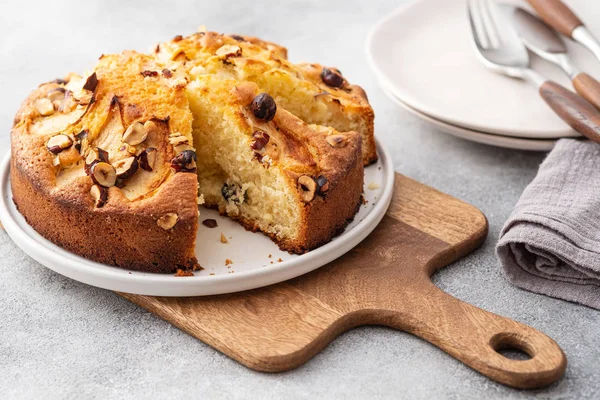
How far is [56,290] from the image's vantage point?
346 cm

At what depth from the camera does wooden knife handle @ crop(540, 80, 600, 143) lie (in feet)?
13.1

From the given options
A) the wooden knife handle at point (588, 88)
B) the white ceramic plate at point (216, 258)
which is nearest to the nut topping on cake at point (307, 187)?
the white ceramic plate at point (216, 258)

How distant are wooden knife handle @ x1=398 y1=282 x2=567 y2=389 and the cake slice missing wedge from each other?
563mm

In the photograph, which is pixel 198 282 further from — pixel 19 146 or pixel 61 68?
pixel 61 68

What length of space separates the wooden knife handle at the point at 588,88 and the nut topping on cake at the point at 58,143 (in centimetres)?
257

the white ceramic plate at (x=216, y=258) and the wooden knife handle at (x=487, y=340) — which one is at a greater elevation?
the wooden knife handle at (x=487, y=340)

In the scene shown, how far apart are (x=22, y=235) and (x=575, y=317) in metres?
2.33

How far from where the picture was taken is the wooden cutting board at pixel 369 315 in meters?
2.99

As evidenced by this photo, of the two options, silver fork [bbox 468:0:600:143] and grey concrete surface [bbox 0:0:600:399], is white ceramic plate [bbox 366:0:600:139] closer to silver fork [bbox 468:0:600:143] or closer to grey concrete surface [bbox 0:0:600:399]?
silver fork [bbox 468:0:600:143]

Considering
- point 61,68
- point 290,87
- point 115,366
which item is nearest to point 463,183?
point 290,87

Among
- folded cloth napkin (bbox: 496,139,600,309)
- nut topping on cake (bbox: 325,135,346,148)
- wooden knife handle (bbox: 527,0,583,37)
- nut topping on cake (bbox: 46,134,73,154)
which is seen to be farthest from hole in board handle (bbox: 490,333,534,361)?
wooden knife handle (bbox: 527,0,583,37)

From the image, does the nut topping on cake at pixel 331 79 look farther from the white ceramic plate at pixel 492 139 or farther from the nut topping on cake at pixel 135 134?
the nut topping on cake at pixel 135 134

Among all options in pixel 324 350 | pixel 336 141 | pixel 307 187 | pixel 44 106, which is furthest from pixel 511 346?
pixel 44 106

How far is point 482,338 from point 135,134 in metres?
1.64
